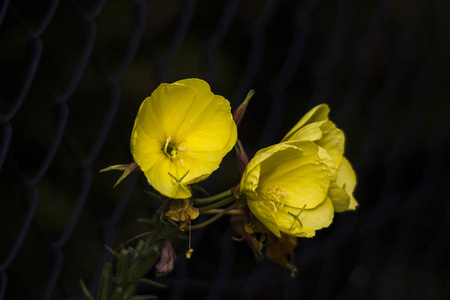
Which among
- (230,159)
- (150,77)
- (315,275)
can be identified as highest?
(150,77)

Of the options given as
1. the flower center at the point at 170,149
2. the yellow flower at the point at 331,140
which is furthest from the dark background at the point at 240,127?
the yellow flower at the point at 331,140

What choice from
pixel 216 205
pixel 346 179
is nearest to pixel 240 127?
pixel 346 179

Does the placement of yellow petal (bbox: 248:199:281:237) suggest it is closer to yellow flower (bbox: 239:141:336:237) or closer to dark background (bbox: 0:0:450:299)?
yellow flower (bbox: 239:141:336:237)

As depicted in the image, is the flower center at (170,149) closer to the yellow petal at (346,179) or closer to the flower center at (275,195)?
the flower center at (275,195)

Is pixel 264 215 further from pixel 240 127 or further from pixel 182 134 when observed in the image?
pixel 240 127

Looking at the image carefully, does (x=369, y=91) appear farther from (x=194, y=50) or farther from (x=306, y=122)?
(x=306, y=122)

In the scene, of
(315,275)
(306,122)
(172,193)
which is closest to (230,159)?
(315,275)
